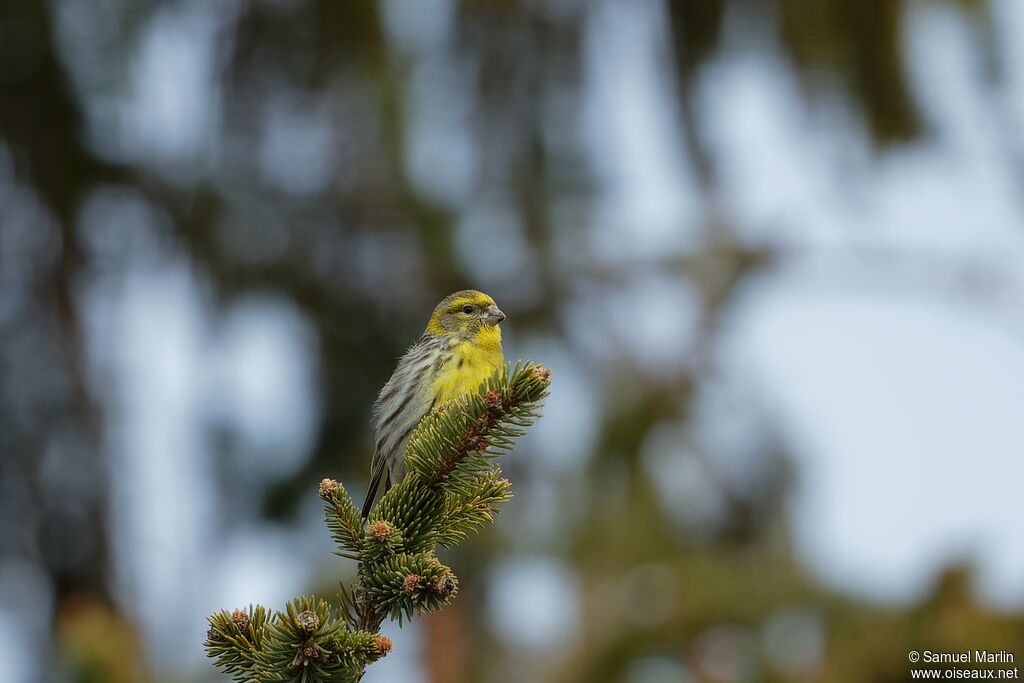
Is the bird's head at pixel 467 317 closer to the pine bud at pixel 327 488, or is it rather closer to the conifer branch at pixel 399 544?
the conifer branch at pixel 399 544

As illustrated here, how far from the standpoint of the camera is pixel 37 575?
22.5 ft

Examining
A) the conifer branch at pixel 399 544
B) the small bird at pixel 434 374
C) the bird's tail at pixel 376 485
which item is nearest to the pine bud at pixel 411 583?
the conifer branch at pixel 399 544

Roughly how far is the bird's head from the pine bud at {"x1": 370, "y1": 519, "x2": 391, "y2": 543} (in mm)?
2385

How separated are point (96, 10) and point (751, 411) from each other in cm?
480

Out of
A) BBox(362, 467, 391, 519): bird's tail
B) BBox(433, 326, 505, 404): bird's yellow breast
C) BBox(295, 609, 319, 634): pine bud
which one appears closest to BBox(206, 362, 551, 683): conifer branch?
BBox(295, 609, 319, 634): pine bud

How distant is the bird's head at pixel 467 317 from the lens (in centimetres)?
525

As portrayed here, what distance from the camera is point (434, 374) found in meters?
5.05

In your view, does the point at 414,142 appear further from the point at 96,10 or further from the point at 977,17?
the point at 977,17

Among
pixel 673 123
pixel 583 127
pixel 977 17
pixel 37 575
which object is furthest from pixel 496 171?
pixel 37 575

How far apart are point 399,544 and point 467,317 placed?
8.32 ft

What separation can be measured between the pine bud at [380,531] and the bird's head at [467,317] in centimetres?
238

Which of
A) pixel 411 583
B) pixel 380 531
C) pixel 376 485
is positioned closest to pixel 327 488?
pixel 380 531

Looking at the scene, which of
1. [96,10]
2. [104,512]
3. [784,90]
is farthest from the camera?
[104,512]

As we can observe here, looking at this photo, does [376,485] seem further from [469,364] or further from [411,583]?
[411,583]
